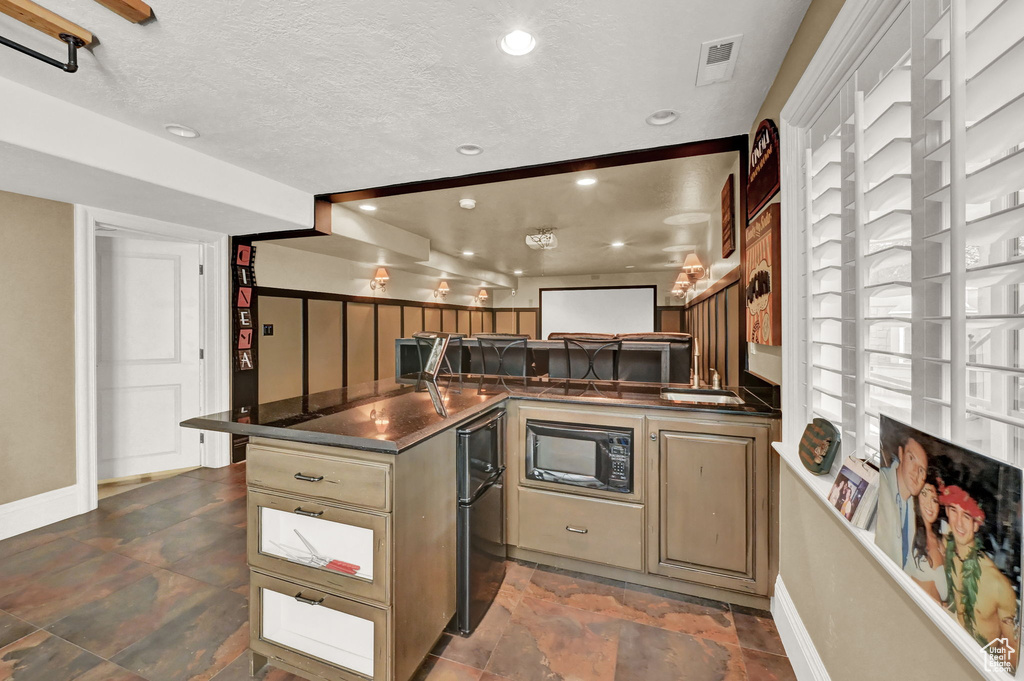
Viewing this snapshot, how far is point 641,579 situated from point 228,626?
197 cm

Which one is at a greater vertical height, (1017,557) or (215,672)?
(1017,557)

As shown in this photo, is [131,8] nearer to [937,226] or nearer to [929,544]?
[937,226]

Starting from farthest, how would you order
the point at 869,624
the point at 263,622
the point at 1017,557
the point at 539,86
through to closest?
the point at 539,86 < the point at 263,622 < the point at 869,624 < the point at 1017,557

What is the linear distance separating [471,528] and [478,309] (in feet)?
26.6

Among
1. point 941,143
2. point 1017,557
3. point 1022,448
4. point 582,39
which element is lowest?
point 1017,557

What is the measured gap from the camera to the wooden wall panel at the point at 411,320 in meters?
6.81

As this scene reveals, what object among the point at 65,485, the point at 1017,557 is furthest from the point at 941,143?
the point at 65,485

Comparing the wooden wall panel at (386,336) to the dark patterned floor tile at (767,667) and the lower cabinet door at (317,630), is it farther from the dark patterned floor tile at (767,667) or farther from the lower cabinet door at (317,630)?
the dark patterned floor tile at (767,667)

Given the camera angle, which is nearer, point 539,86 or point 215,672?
point 215,672

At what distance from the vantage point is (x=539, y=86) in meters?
1.90

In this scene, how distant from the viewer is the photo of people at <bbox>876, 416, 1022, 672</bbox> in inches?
23.4

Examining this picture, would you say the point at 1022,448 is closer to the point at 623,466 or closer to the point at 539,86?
the point at 623,466

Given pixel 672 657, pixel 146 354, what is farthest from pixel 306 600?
pixel 146 354

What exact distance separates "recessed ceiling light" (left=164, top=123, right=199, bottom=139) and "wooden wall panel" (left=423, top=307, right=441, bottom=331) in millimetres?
5013
